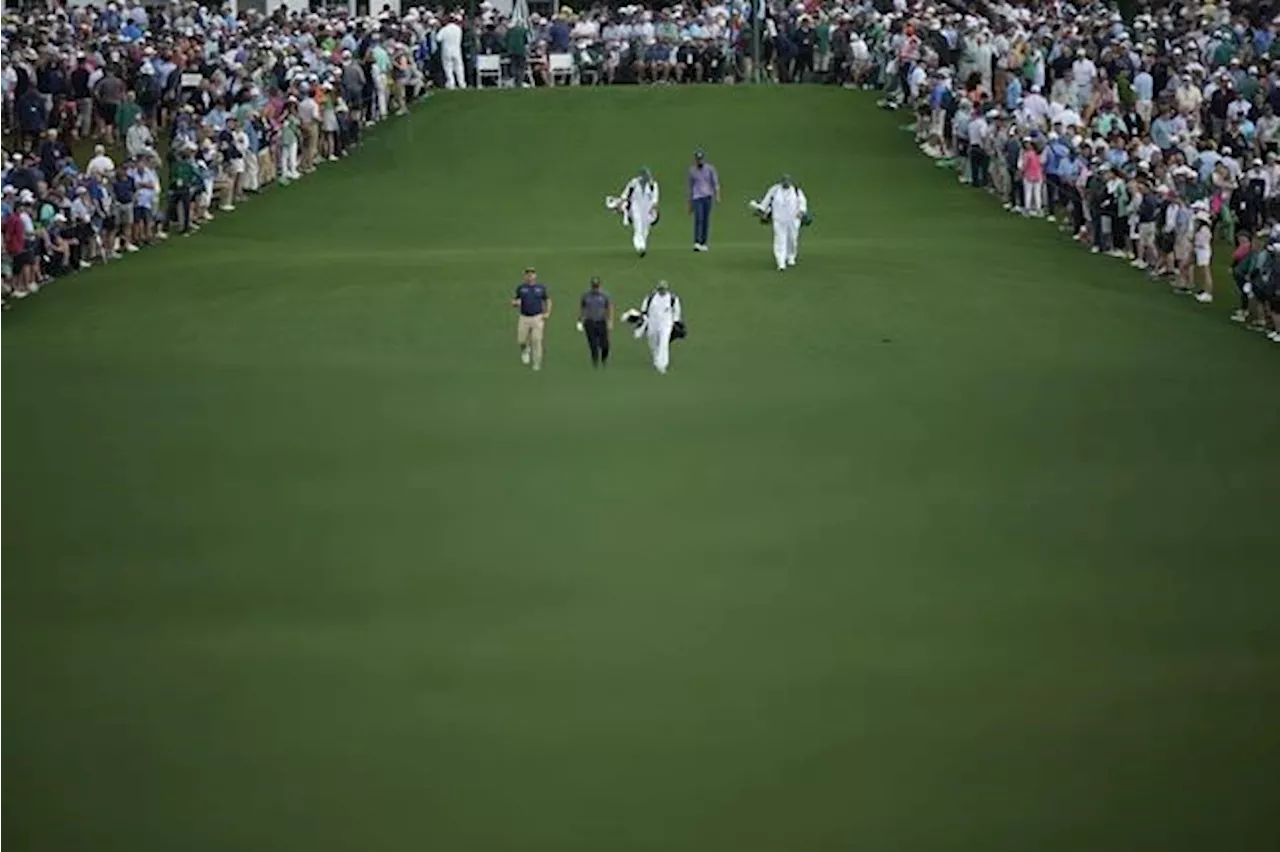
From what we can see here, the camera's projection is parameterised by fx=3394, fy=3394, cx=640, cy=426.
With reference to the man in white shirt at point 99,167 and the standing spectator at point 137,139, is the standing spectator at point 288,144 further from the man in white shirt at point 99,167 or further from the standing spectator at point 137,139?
the man in white shirt at point 99,167

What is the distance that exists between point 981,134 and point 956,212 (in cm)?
200

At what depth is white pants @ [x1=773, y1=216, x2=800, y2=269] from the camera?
53.8 meters

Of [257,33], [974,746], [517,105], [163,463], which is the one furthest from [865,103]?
[974,746]

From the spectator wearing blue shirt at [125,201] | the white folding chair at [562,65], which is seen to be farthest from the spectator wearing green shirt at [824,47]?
the spectator wearing blue shirt at [125,201]

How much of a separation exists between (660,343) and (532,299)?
181cm

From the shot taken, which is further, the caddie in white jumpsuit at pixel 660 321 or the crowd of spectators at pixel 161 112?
the crowd of spectators at pixel 161 112

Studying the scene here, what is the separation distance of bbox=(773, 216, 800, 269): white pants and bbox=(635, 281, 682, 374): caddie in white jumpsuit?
316 inches

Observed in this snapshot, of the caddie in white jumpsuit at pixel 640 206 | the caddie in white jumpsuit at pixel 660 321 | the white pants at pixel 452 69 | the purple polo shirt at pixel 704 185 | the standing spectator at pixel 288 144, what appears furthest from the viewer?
the white pants at pixel 452 69

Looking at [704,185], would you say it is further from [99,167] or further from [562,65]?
[562,65]

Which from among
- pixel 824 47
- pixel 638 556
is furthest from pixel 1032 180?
pixel 638 556

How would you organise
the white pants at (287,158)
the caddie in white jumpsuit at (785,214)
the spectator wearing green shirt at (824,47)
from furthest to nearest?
the spectator wearing green shirt at (824,47) < the white pants at (287,158) < the caddie in white jumpsuit at (785,214)

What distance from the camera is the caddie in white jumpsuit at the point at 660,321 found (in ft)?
148

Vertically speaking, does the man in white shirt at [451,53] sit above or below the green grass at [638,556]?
below

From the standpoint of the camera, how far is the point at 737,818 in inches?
947
